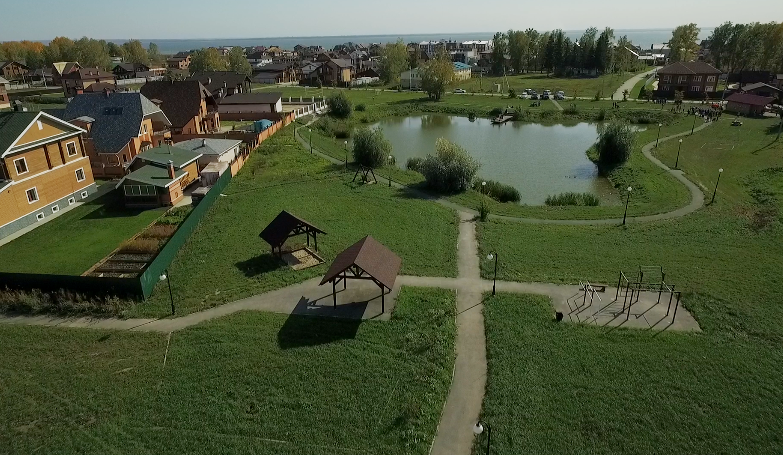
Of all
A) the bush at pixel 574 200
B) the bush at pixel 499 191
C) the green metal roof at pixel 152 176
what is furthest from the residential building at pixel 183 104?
the bush at pixel 574 200

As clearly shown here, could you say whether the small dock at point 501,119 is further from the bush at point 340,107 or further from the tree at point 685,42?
the tree at point 685,42

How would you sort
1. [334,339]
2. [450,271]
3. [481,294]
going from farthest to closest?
[450,271] < [481,294] < [334,339]

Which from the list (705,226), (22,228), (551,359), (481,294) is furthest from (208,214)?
(705,226)

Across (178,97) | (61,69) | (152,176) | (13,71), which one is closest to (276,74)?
(61,69)

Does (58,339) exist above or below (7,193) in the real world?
below

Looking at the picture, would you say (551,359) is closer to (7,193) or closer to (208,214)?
(208,214)
